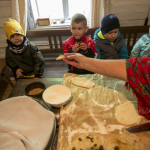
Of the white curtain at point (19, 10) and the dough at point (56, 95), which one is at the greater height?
the white curtain at point (19, 10)

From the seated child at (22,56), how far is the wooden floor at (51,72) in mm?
403

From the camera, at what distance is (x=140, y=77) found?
704 mm

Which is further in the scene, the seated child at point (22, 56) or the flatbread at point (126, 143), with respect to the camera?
the seated child at point (22, 56)

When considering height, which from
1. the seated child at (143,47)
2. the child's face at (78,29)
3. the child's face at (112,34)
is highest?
the child's face at (78,29)

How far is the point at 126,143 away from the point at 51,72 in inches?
71.6

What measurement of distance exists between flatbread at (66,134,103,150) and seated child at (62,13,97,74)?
854 mm

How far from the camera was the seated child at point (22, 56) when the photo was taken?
1549 millimetres

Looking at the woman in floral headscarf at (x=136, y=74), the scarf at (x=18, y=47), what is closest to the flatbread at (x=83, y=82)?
the woman in floral headscarf at (x=136, y=74)

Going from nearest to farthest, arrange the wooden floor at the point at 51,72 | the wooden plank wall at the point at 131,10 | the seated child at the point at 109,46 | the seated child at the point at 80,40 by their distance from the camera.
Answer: the seated child at the point at 80,40
the seated child at the point at 109,46
the wooden plank wall at the point at 131,10
the wooden floor at the point at 51,72

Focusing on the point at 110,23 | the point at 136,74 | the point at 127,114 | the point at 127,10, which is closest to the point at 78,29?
the point at 110,23

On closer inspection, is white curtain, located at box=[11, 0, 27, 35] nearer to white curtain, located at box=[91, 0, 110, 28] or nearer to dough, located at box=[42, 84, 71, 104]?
white curtain, located at box=[91, 0, 110, 28]

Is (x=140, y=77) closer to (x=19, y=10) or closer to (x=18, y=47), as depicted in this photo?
(x=18, y=47)

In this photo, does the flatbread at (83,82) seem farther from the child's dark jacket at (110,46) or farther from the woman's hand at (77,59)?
the child's dark jacket at (110,46)

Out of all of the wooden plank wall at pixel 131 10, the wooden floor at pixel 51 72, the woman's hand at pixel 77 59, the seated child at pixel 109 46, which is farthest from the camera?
the wooden floor at pixel 51 72
